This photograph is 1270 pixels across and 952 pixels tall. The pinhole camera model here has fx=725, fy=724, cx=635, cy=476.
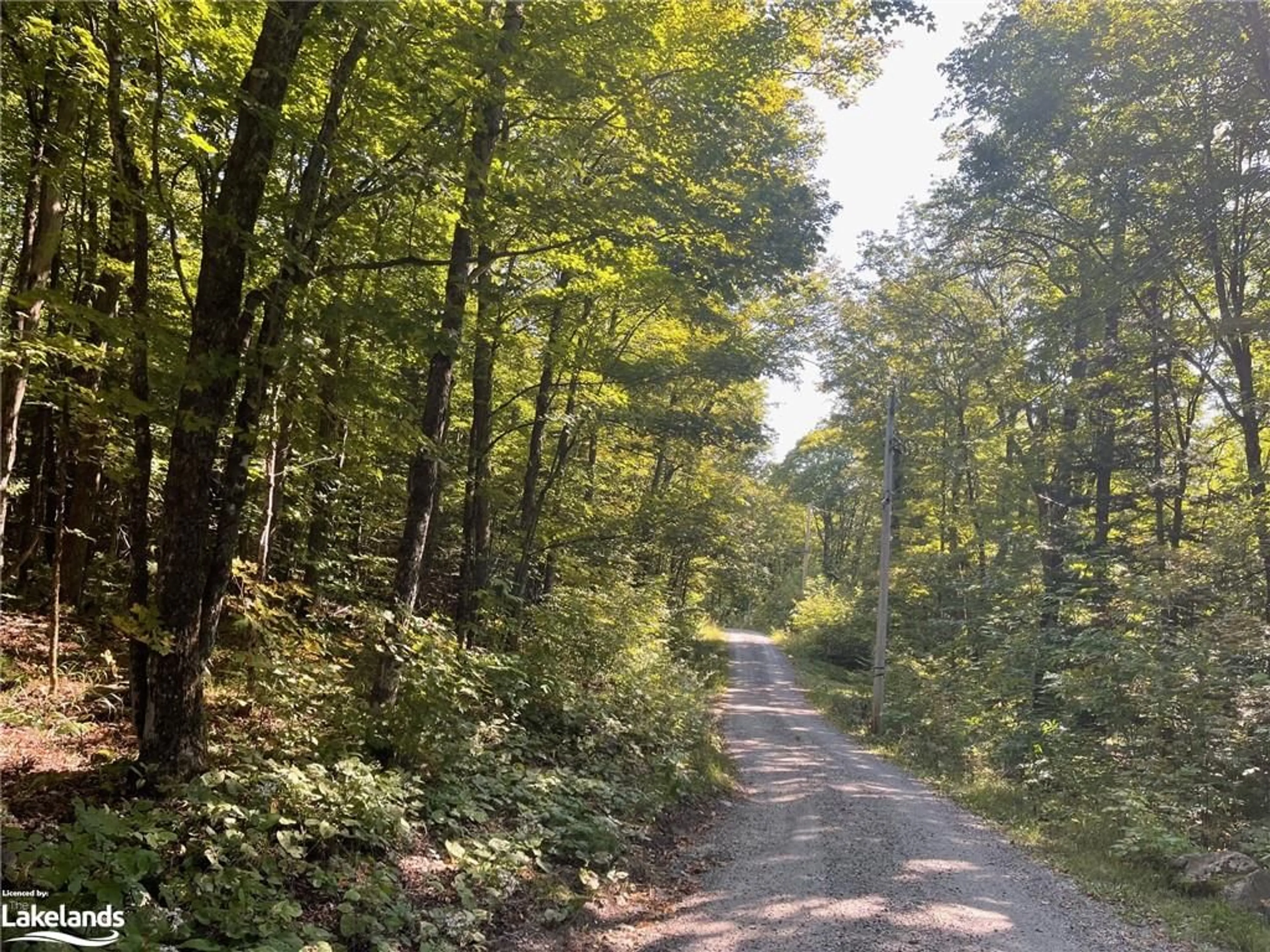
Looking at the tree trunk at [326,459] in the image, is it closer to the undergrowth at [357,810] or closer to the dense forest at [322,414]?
the dense forest at [322,414]

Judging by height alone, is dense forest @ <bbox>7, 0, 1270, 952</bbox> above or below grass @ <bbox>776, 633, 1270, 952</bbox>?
above

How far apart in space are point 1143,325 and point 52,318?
16.7m

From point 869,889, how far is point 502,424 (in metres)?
9.25

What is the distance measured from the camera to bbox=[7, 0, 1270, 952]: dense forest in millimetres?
4633

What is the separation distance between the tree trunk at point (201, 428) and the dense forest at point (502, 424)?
2cm

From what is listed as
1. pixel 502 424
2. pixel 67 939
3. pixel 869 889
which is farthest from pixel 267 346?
pixel 502 424

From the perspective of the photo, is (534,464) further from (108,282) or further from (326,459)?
(108,282)

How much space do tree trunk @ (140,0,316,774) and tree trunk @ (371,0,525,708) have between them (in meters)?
1.51

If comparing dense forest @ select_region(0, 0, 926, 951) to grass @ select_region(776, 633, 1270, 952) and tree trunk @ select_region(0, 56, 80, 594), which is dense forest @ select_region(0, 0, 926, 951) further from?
grass @ select_region(776, 633, 1270, 952)

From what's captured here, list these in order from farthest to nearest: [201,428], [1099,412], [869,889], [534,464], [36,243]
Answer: [1099,412]
[534,464]
[869,889]
[36,243]
[201,428]

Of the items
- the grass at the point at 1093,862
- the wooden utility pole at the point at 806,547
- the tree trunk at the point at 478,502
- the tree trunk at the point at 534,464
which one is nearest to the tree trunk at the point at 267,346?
the tree trunk at the point at 478,502

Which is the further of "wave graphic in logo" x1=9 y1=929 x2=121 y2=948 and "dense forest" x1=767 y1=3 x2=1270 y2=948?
"dense forest" x1=767 y1=3 x2=1270 y2=948

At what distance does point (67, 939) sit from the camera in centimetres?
297

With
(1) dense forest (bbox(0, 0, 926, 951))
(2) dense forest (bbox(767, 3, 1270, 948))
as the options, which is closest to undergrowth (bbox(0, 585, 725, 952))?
(1) dense forest (bbox(0, 0, 926, 951))
